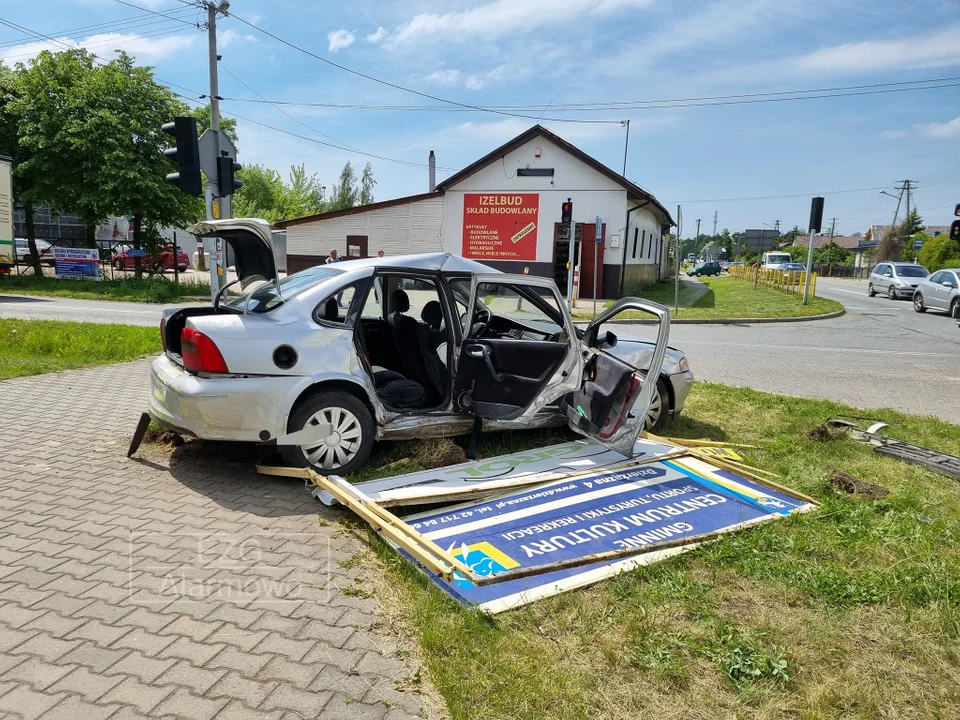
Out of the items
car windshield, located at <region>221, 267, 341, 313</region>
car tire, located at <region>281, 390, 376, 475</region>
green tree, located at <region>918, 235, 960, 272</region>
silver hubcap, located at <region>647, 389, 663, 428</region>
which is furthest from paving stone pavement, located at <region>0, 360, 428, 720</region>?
green tree, located at <region>918, 235, 960, 272</region>

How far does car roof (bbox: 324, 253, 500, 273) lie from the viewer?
196 inches

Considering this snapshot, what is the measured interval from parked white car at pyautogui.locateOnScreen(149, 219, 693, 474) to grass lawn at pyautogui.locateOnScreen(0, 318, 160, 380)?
4.82 m

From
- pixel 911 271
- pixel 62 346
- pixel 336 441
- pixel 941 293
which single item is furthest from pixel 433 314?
pixel 911 271

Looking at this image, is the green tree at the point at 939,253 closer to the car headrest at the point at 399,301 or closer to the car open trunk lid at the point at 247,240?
the car headrest at the point at 399,301

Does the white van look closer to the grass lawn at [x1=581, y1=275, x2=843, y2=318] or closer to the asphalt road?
the grass lawn at [x1=581, y1=275, x2=843, y2=318]

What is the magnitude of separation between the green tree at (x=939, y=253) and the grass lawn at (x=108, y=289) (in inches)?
1688

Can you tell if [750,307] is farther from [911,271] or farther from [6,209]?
[6,209]

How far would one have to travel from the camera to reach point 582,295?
84.9ft

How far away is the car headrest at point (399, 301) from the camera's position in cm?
571

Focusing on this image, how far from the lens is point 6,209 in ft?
60.0

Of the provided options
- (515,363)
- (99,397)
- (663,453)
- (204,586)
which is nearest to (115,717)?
(204,586)

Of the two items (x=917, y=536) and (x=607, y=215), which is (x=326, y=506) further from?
(x=607, y=215)

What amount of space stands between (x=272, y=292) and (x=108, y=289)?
20.4 m

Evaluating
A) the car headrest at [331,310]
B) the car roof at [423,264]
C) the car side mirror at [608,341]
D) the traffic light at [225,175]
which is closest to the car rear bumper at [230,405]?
the car headrest at [331,310]
